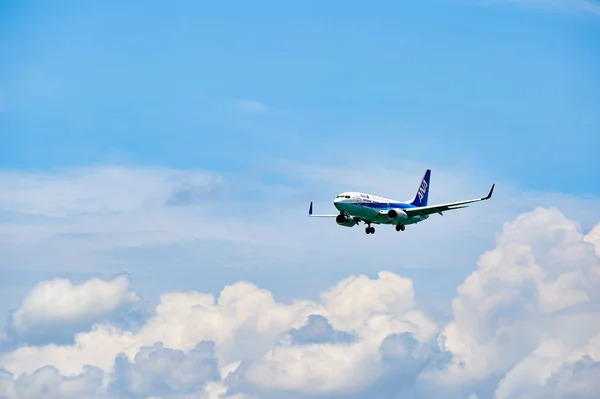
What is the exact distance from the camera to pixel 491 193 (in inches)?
7776
